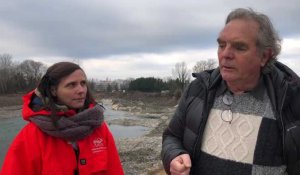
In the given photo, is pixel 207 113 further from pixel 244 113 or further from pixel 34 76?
pixel 34 76

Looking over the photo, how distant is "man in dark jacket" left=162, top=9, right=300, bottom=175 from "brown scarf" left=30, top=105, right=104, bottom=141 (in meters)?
0.94

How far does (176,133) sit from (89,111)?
978mm

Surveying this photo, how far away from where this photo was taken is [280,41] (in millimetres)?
2660

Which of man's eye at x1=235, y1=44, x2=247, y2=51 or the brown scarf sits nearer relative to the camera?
man's eye at x1=235, y1=44, x2=247, y2=51

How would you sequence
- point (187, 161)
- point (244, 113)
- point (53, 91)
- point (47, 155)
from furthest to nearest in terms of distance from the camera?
point (53, 91) → point (47, 155) → point (244, 113) → point (187, 161)

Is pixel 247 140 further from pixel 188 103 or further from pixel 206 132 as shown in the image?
pixel 188 103

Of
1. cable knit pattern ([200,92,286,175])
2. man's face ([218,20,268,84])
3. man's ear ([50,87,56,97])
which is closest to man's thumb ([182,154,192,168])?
cable knit pattern ([200,92,286,175])

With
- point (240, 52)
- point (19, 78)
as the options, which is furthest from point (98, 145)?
point (19, 78)

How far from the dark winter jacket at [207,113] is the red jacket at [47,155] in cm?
82

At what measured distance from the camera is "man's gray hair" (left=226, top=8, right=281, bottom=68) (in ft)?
8.36

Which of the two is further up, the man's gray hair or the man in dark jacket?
the man's gray hair

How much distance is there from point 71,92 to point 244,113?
151cm

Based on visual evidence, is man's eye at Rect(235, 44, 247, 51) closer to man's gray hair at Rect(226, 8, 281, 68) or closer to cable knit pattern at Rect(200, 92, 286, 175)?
man's gray hair at Rect(226, 8, 281, 68)

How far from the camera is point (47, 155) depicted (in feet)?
10.7
